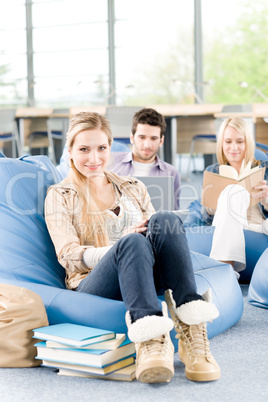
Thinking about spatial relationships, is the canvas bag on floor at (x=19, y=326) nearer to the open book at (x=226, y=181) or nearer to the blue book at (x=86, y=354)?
the blue book at (x=86, y=354)

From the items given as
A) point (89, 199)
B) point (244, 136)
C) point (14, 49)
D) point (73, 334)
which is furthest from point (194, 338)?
point (14, 49)

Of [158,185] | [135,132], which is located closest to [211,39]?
[135,132]

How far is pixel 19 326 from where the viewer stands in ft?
5.79

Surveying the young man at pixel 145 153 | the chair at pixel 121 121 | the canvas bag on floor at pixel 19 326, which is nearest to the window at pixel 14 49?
the chair at pixel 121 121

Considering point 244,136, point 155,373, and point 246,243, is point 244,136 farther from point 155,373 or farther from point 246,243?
point 155,373

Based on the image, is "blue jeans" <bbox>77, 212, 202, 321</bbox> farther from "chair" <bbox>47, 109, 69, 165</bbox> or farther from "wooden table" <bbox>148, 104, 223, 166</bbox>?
"chair" <bbox>47, 109, 69, 165</bbox>

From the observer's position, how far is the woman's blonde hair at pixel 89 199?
2.02m

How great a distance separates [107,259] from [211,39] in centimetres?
930

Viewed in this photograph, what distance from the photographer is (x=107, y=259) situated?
5.85ft

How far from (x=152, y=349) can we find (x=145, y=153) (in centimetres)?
192

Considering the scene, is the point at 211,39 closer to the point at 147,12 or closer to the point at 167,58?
the point at 167,58

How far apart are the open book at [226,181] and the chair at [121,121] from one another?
3147 millimetres

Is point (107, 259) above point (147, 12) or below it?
below

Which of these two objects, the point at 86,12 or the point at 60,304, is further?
the point at 86,12
